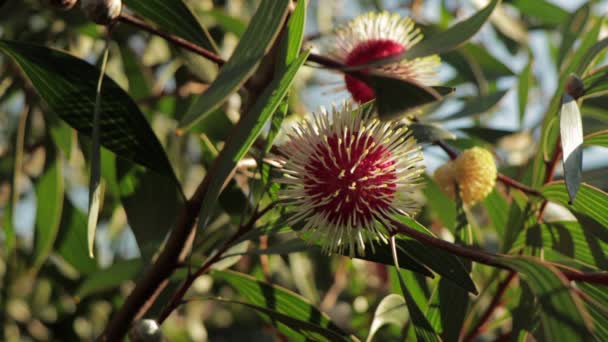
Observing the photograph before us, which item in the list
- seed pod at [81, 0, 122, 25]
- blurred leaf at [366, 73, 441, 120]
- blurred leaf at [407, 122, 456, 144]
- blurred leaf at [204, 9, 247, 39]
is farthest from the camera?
blurred leaf at [204, 9, 247, 39]

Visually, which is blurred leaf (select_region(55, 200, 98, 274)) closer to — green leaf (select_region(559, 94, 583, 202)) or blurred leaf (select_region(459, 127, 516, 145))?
blurred leaf (select_region(459, 127, 516, 145))

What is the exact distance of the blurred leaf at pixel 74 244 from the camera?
160 cm

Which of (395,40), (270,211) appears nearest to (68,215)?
(270,211)

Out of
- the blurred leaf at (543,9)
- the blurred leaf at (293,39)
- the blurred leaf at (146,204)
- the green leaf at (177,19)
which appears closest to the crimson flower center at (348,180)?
the blurred leaf at (293,39)

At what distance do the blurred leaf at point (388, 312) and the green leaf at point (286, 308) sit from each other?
9 centimetres

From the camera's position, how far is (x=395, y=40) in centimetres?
117

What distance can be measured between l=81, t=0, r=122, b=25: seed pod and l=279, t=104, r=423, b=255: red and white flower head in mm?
295

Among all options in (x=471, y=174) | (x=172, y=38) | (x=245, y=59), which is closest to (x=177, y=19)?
(x=172, y=38)

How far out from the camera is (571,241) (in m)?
1.07

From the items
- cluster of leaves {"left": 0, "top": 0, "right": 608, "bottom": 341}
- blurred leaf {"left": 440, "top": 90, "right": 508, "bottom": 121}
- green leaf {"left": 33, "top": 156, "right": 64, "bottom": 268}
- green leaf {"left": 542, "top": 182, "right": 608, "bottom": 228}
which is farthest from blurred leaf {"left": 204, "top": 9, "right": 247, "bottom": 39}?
green leaf {"left": 542, "top": 182, "right": 608, "bottom": 228}

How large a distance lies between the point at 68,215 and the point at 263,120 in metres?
1.02

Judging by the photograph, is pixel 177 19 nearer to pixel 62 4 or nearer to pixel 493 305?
pixel 62 4

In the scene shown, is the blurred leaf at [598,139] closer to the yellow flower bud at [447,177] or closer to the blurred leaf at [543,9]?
the yellow flower bud at [447,177]

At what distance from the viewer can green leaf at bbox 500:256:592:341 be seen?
70cm
